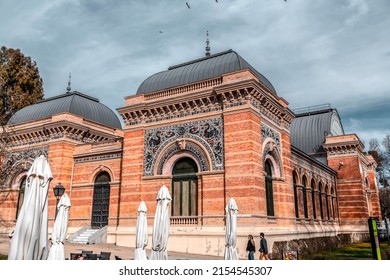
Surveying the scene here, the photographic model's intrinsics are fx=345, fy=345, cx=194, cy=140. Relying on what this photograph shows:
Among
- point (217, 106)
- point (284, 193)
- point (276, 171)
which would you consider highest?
point (217, 106)

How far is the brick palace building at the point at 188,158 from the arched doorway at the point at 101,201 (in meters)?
0.07

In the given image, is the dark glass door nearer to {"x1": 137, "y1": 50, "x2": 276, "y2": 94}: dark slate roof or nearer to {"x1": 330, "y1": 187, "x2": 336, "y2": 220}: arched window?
{"x1": 137, "y1": 50, "x2": 276, "y2": 94}: dark slate roof

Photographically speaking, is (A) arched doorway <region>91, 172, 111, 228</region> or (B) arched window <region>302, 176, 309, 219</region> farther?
(B) arched window <region>302, 176, 309, 219</region>

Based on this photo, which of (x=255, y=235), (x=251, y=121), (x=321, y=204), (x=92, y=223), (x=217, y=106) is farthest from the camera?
(x=321, y=204)

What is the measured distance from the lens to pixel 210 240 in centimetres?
1741

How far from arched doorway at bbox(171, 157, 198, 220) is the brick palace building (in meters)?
0.06

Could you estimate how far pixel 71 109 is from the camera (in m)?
26.5

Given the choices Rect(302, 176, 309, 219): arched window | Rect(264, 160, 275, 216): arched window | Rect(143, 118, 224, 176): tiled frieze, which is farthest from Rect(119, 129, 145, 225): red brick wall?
Rect(302, 176, 309, 219): arched window

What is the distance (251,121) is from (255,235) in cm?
568

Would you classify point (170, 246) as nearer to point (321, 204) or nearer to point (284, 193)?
point (284, 193)

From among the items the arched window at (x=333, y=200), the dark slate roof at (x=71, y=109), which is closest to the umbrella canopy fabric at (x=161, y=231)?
A: the dark slate roof at (x=71, y=109)

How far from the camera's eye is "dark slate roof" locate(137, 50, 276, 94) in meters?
20.4
